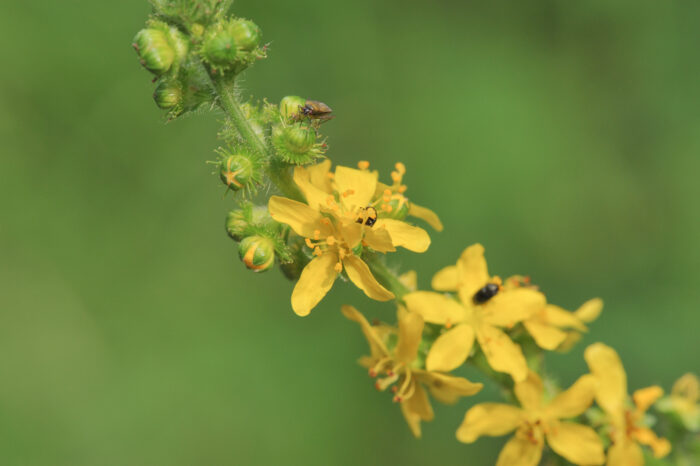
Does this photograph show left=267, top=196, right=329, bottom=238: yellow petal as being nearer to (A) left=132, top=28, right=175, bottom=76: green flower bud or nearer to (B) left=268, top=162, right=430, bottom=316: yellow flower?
(B) left=268, top=162, right=430, bottom=316: yellow flower

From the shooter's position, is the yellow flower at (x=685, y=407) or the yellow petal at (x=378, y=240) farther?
the yellow flower at (x=685, y=407)

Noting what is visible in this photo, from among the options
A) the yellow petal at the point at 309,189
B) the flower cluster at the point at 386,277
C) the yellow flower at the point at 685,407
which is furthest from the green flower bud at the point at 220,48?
the yellow flower at the point at 685,407

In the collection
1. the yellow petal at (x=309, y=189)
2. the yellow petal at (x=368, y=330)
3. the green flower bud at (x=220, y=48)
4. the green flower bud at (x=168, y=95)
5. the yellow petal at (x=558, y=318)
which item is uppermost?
the yellow petal at (x=558, y=318)

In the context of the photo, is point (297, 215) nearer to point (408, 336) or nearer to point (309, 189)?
point (309, 189)

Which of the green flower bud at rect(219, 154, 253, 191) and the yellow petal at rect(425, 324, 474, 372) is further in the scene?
the yellow petal at rect(425, 324, 474, 372)

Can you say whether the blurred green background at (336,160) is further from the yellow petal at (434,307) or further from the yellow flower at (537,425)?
the yellow petal at (434,307)

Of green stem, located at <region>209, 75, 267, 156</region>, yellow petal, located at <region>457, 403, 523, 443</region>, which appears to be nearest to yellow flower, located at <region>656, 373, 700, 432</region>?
yellow petal, located at <region>457, 403, 523, 443</region>
